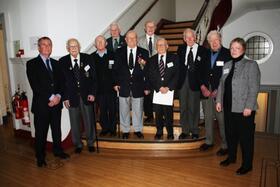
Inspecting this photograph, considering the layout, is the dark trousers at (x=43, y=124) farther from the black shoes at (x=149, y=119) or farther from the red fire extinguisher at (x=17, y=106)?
the black shoes at (x=149, y=119)

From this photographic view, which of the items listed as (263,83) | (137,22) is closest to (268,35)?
(263,83)

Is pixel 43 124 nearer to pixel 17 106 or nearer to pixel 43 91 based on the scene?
pixel 43 91

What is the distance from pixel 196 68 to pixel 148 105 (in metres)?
1.13

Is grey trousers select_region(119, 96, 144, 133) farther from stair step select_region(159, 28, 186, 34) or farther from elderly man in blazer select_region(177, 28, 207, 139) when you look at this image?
stair step select_region(159, 28, 186, 34)

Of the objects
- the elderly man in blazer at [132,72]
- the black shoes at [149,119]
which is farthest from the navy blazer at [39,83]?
the black shoes at [149,119]

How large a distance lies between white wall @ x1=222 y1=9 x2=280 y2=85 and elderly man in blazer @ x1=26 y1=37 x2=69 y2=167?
648cm

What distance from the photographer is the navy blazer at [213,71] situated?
10.3ft

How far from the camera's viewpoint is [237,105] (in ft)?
9.02

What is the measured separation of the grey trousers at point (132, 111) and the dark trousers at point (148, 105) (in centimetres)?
35

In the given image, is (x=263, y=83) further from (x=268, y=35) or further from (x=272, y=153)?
(x=272, y=153)

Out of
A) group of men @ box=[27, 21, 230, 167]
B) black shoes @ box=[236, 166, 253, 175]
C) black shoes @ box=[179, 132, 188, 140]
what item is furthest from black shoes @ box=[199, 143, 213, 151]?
black shoes @ box=[236, 166, 253, 175]

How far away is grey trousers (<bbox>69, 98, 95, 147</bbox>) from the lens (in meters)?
3.48

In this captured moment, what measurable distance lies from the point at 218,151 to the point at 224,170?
50 cm

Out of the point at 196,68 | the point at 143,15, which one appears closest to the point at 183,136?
the point at 196,68
